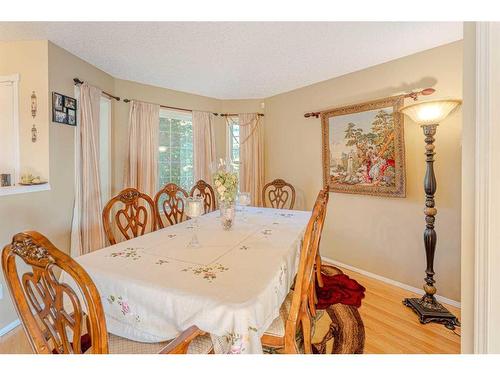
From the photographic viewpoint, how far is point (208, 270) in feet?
3.78

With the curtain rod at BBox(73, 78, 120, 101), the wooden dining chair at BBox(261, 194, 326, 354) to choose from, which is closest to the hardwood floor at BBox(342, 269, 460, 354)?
the wooden dining chair at BBox(261, 194, 326, 354)

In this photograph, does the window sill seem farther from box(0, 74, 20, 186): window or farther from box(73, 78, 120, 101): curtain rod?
box(73, 78, 120, 101): curtain rod

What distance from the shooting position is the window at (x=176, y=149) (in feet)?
11.6

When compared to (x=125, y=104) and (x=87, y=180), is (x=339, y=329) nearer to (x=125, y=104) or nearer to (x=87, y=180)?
(x=87, y=180)

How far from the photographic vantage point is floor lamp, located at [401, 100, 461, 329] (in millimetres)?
1878

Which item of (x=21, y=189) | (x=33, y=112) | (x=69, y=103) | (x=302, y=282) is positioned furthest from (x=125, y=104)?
(x=302, y=282)

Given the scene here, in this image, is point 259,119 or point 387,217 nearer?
point 387,217

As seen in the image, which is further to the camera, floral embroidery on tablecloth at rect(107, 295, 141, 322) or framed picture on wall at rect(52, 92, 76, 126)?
framed picture on wall at rect(52, 92, 76, 126)

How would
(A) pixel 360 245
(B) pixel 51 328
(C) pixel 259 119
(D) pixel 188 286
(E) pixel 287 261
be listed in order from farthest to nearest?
1. (C) pixel 259 119
2. (A) pixel 360 245
3. (E) pixel 287 261
4. (D) pixel 188 286
5. (B) pixel 51 328

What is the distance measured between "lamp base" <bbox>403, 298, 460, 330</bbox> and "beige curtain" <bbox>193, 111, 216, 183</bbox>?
9.56 feet

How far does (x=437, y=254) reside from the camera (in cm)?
228
